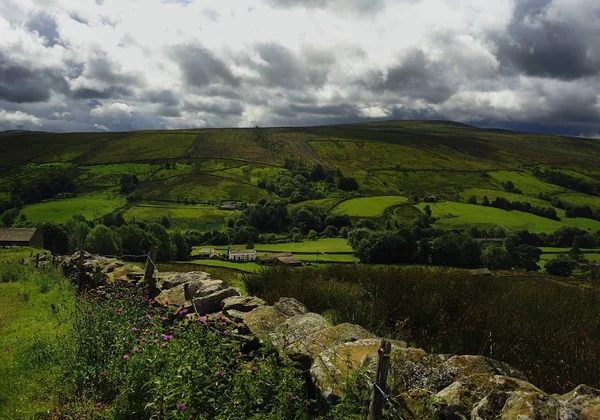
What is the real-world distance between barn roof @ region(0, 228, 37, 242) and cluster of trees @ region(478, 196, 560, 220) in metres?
106

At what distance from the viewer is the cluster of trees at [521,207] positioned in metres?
109

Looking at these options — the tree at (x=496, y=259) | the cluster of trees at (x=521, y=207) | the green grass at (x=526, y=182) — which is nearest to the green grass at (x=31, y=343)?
the tree at (x=496, y=259)

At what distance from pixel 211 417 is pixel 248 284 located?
7.19m

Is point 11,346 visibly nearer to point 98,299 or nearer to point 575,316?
point 98,299

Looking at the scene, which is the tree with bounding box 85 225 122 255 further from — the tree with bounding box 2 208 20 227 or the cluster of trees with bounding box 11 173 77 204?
the cluster of trees with bounding box 11 173 77 204

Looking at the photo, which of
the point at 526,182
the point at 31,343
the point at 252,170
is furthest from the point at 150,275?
the point at 526,182

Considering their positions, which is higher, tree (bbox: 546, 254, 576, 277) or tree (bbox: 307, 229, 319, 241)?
tree (bbox: 546, 254, 576, 277)

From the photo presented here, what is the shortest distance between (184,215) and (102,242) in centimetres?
4109

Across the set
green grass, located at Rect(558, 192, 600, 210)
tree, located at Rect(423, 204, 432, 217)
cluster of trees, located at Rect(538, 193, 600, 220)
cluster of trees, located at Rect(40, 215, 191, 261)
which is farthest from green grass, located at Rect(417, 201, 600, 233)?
cluster of trees, located at Rect(40, 215, 191, 261)

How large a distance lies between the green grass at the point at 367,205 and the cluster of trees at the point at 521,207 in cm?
2413

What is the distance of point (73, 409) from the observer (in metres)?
5.10

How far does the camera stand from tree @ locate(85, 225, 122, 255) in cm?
5647

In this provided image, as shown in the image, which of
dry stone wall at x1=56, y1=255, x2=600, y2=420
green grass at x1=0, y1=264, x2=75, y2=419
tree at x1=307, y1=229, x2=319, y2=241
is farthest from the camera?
tree at x1=307, y1=229, x2=319, y2=241

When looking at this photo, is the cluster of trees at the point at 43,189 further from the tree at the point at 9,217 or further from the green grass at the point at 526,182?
the green grass at the point at 526,182
